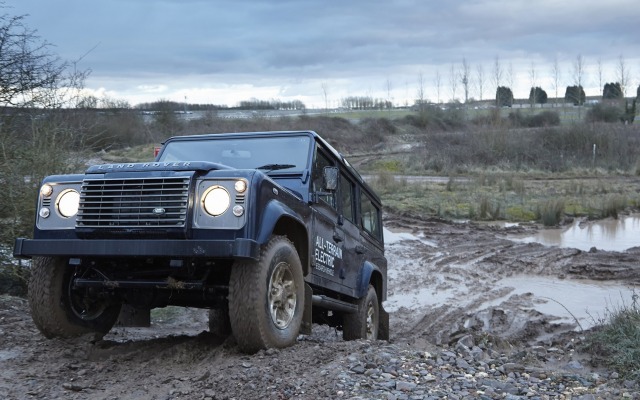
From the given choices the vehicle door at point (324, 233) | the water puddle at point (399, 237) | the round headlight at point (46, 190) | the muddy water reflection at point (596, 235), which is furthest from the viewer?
the muddy water reflection at point (596, 235)

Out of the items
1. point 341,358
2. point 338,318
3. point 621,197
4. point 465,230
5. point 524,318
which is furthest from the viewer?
point 621,197

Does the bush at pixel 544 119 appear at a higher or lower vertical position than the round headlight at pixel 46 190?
higher

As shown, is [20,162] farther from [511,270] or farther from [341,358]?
[511,270]

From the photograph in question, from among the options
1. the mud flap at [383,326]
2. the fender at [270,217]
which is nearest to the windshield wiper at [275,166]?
the fender at [270,217]

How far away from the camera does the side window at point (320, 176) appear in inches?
286

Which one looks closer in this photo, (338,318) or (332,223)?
(332,223)

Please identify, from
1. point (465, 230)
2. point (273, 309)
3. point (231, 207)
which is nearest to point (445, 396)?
point (273, 309)

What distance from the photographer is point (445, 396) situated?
4852 mm

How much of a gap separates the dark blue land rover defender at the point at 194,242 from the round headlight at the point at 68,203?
0.01 m

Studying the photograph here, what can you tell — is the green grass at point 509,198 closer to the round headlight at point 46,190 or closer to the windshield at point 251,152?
the windshield at point 251,152

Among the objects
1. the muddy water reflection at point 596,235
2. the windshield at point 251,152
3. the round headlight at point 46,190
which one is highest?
the windshield at point 251,152

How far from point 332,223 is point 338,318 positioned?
1.62m

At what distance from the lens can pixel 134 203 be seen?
5629 mm

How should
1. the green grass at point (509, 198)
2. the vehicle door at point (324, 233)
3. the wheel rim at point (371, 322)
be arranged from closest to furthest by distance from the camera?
the vehicle door at point (324, 233) → the wheel rim at point (371, 322) → the green grass at point (509, 198)
